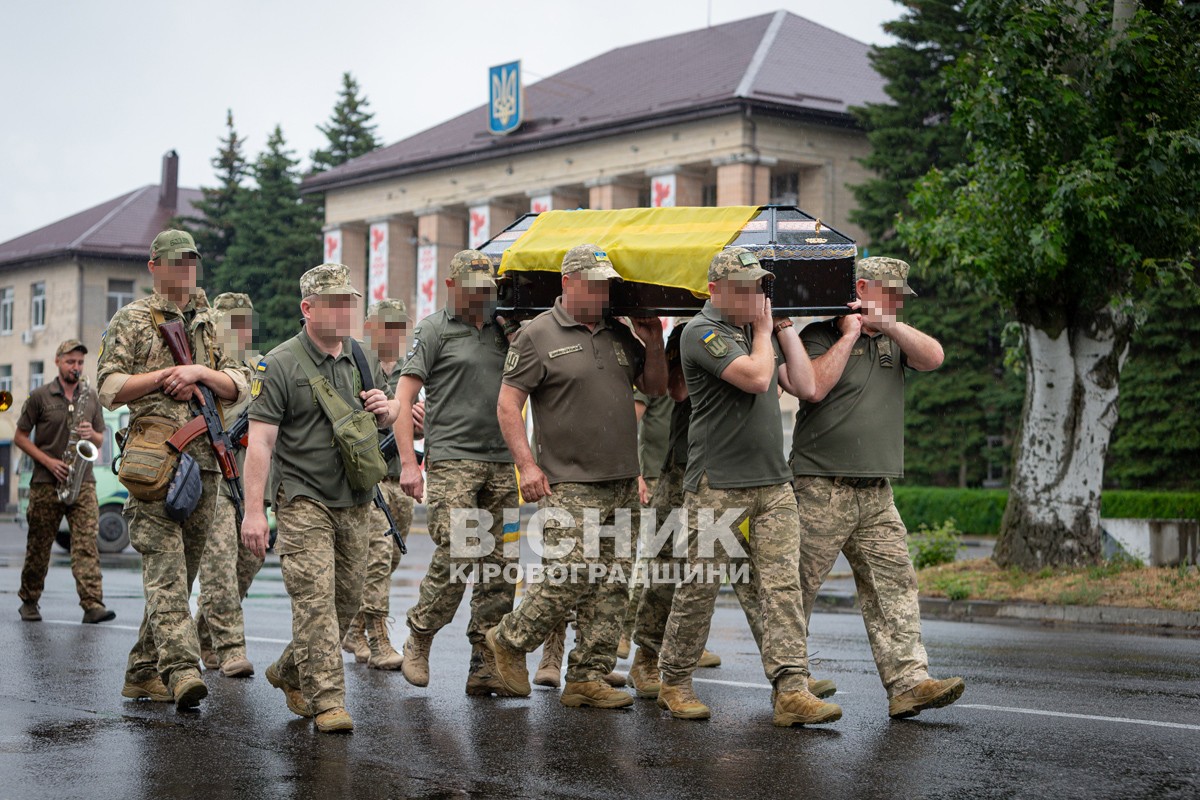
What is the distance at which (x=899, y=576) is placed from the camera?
774 centimetres

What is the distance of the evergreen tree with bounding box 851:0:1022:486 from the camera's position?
38.3 meters

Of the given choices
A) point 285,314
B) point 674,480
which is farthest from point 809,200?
point 674,480

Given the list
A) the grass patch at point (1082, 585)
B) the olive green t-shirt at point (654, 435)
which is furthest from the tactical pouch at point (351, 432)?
the grass patch at point (1082, 585)

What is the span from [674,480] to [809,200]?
41646mm

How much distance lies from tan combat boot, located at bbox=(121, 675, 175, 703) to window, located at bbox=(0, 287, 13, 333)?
2644 inches

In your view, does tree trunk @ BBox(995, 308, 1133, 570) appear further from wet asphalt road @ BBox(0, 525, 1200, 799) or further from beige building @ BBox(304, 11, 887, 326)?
beige building @ BBox(304, 11, 887, 326)

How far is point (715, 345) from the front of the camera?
24.2 feet

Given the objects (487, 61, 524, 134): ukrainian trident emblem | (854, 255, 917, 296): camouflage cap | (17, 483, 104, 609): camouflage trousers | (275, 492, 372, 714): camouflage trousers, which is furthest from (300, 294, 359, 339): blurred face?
(487, 61, 524, 134): ukrainian trident emblem

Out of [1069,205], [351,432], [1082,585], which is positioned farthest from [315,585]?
[1082,585]

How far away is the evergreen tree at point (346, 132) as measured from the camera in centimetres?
6644

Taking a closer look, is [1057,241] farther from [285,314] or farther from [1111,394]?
[285,314]

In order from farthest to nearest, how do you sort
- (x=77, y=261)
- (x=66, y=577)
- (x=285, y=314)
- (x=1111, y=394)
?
1. (x=77, y=261)
2. (x=285, y=314)
3. (x=66, y=577)
4. (x=1111, y=394)

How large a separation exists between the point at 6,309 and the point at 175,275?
223 feet

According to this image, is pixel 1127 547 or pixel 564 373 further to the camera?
pixel 1127 547
